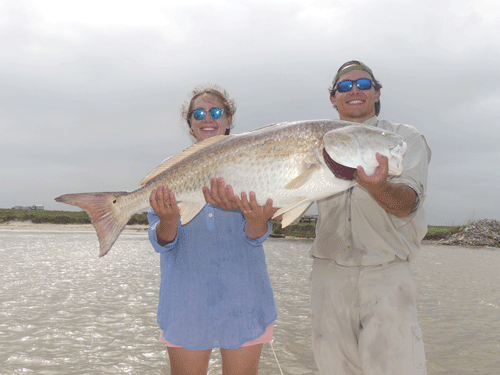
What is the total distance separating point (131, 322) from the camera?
8578 mm

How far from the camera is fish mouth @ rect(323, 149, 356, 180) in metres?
2.70

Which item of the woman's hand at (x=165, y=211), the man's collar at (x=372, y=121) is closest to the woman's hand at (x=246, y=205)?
the woman's hand at (x=165, y=211)

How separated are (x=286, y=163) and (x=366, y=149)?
2.07ft

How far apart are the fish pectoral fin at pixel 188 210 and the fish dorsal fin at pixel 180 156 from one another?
0.46 meters

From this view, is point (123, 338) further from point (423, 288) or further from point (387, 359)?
point (423, 288)

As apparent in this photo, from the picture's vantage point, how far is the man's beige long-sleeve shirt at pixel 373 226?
2.96m

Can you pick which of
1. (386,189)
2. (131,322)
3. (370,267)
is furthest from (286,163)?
(131,322)

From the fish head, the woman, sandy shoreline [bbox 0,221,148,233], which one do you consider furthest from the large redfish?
sandy shoreline [bbox 0,221,148,233]

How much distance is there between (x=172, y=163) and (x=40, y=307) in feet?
29.0

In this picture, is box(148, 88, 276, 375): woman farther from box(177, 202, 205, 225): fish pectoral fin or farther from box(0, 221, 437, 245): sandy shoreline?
box(0, 221, 437, 245): sandy shoreline

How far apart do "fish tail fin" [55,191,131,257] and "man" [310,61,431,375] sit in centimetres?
195

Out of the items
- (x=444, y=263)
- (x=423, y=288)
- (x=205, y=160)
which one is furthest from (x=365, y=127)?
(x=444, y=263)

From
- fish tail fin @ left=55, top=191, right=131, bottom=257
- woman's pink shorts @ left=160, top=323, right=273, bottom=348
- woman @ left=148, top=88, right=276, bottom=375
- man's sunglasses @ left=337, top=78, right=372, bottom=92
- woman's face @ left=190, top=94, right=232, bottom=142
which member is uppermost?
man's sunglasses @ left=337, top=78, right=372, bottom=92

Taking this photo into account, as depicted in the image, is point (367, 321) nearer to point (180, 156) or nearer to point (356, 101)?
point (356, 101)
